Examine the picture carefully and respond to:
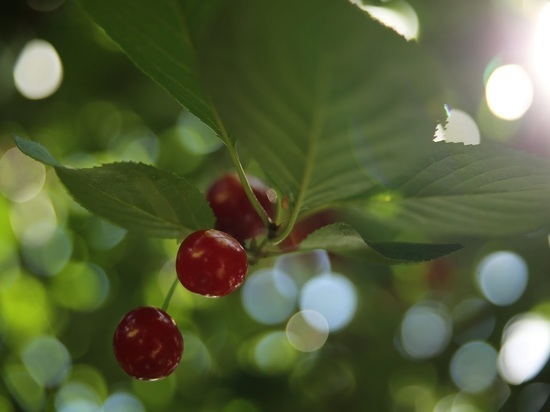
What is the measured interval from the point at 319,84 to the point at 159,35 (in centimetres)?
26

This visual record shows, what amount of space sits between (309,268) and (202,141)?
2.27 ft

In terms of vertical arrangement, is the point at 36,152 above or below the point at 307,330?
above

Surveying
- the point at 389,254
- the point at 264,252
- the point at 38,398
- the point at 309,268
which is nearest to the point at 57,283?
the point at 38,398

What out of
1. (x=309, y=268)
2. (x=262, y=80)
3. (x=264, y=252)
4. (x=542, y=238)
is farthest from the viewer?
(x=309, y=268)

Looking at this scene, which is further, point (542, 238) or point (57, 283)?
point (57, 283)

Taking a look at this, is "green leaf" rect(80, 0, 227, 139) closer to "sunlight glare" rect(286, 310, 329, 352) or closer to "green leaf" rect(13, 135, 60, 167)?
"green leaf" rect(13, 135, 60, 167)

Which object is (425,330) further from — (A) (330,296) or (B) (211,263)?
(B) (211,263)

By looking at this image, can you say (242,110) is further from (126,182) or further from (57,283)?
(57,283)

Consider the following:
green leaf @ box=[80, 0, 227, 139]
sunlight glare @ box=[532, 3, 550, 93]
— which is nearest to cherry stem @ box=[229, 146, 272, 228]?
green leaf @ box=[80, 0, 227, 139]

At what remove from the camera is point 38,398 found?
8.61 ft

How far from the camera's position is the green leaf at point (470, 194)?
800 mm

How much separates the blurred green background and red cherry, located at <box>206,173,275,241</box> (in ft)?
3.97

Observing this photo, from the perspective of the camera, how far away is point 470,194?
897 millimetres

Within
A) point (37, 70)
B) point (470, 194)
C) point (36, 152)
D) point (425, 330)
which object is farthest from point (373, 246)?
point (425, 330)
